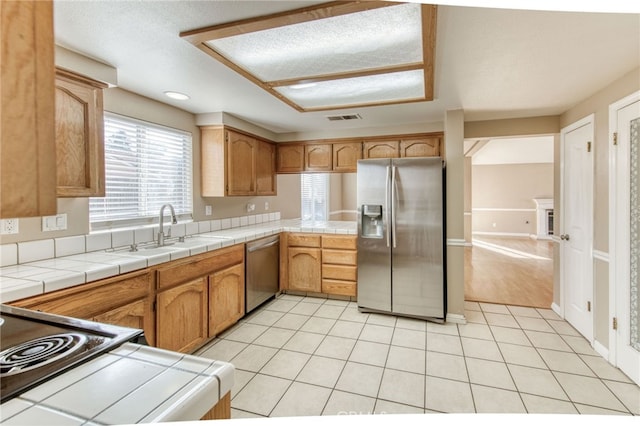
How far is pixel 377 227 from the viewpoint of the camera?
3367 mm

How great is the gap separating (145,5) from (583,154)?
349 centimetres

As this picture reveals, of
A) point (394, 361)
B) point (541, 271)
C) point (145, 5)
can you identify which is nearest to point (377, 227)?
point (394, 361)

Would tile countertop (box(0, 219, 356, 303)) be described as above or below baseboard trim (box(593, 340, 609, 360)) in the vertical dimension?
above

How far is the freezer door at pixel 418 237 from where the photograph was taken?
306 centimetres

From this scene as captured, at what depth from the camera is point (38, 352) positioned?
0.76 m

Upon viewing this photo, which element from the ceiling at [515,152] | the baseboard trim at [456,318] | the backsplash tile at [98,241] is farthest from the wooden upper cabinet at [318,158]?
the ceiling at [515,152]

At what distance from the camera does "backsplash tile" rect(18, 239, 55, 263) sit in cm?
185

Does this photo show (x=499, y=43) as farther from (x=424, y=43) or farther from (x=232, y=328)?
(x=232, y=328)

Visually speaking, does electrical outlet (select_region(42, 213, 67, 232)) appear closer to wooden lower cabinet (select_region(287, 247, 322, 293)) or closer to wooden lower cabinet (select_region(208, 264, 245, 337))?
wooden lower cabinet (select_region(208, 264, 245, 337))

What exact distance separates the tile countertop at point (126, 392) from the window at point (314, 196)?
4628 millimetres

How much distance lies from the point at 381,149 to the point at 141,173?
8.63ft

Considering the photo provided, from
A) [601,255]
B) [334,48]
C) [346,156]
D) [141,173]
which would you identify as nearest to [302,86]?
[334,48]

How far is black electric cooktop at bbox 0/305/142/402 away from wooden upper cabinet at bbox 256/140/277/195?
9.58ft

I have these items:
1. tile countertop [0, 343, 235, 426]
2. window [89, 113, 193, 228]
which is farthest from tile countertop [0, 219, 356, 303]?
tile countertop [0, 343, 235, 426]
